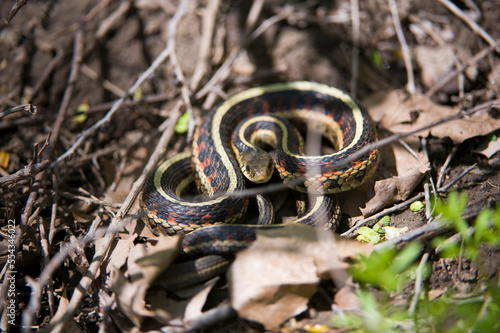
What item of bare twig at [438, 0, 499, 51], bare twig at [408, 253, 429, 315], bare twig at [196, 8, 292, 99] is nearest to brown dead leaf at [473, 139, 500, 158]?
bare twig at [438, 0, 499, 51]

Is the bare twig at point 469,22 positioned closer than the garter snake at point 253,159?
No

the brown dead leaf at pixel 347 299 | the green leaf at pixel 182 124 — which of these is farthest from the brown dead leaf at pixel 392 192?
the green leaf at pixel 182 124

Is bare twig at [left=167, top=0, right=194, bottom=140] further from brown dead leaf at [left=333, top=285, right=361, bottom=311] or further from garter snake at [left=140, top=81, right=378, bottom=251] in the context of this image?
brown dead leaf at [left=333, top=285, right=361, bottom=311]

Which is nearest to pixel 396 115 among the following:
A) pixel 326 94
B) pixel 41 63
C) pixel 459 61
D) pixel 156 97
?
pixel 326 94

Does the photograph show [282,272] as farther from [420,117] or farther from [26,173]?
[420,117]

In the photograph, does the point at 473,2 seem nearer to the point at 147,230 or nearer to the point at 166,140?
the point at 166,140

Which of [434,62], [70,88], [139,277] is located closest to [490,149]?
[434,62]

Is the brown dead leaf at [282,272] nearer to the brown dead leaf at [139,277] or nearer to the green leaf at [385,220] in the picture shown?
the brown dead leaf at [139,277]
